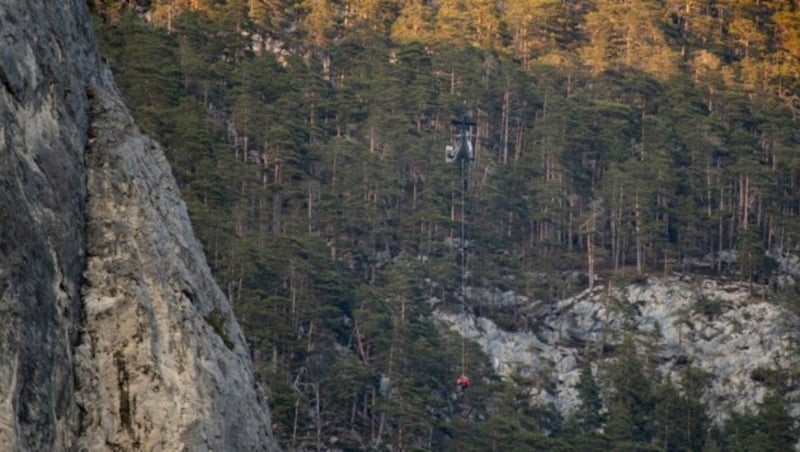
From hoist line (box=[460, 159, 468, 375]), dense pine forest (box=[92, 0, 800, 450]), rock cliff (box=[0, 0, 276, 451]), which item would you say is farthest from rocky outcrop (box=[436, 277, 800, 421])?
rock cliff (box=[0, 0, 276, 451])

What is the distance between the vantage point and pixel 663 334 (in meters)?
58.3

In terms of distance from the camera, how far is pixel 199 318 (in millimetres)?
24922

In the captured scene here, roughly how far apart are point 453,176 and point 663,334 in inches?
514

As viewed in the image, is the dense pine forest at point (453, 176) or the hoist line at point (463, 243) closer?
the dense pine forest at point (453, 176)

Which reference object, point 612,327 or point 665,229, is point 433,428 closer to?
point 612,327

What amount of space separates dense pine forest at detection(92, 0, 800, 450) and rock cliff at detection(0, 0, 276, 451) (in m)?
17.9

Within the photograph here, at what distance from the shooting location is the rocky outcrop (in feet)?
180

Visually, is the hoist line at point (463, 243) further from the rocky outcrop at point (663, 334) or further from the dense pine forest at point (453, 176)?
the rocky outcrop at point (663, 334)

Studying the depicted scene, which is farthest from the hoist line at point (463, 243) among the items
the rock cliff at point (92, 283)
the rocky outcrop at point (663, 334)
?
the rock cliff at point (92, 283)

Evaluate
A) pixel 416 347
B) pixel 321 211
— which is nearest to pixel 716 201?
pixel 321 211

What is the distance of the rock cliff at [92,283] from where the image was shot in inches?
784

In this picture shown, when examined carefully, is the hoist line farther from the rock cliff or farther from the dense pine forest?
the rock cliff

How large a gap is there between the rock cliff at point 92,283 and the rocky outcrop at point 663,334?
2971cm

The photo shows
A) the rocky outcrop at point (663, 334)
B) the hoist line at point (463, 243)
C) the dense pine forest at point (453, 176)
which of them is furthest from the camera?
the hoist line at point (463, 243)
